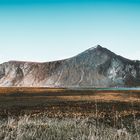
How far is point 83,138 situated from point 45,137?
139cm

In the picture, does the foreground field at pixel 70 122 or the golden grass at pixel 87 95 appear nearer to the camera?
the foreground field at pixel 70 122

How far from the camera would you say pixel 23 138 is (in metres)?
8.98

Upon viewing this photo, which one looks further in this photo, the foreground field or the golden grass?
the golden grass

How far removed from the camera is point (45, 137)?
9.70 m

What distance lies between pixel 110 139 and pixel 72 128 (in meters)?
2.30

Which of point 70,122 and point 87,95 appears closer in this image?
point 70,122

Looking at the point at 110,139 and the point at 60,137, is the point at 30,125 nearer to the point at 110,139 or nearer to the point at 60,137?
the point at 60,137

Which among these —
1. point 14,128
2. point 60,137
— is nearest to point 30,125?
point 14,128

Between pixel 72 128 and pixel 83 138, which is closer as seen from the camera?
pixel 83 138

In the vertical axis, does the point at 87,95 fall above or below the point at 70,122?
below

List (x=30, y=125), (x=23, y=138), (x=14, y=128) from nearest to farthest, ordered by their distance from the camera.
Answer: (x=23, y=138) → (x=14, y=128) → (x=30, y=125)

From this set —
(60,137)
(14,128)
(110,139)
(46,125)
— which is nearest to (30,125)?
(46,125)

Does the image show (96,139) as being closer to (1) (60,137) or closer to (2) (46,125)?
(1) (60,137)

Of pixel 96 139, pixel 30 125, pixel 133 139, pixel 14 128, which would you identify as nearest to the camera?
pixel 96 139
